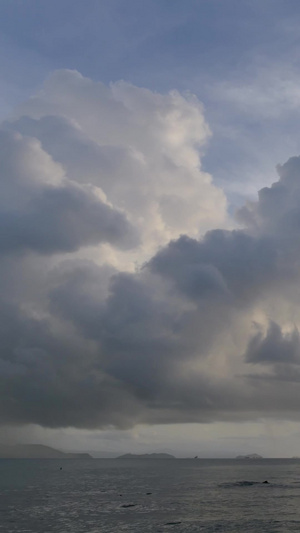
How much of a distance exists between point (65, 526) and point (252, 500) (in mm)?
54303

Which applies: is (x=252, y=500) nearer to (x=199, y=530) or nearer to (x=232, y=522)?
(x=232, y=522)

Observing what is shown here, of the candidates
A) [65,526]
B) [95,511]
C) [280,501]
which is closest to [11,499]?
[95,511]

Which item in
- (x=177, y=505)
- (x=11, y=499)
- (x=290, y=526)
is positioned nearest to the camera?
(x=290, y=526)

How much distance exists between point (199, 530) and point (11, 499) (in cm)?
6822

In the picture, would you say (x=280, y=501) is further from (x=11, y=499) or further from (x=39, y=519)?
(x=11, y=499)

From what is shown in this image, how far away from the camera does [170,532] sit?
70.9 metres

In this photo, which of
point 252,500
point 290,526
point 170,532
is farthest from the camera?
point 252,500

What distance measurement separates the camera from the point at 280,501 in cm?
11088

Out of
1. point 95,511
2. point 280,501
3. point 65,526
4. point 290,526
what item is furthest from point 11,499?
point 290,526

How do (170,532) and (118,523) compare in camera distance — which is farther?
(118,523)

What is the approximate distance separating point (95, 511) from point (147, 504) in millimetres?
15112

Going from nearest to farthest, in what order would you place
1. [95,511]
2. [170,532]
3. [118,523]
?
[170,532], [118,523], [95,511]

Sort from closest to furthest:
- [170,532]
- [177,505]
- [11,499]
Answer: [170,532] → [177,505] → [11,499]

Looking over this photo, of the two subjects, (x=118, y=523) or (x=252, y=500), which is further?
(x=252, y=500)
